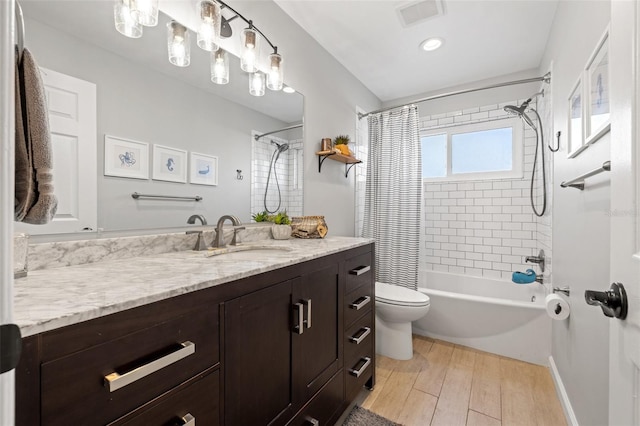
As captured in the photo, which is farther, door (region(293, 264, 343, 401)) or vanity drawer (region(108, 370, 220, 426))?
door (region(293, 264, 343, 401))

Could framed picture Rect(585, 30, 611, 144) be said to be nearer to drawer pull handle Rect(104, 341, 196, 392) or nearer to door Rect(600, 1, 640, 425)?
door Rect(600, 1, 640, 425)

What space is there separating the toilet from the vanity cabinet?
27.0 inches

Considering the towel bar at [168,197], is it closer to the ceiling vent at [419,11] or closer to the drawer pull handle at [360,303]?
the drawer pull handle at [360,303]

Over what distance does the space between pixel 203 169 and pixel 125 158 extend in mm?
360

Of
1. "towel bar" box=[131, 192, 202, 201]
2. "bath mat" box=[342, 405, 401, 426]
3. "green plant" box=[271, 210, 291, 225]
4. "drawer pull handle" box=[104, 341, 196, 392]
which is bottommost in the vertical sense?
"bath mat" box=[342, 405, 401, 426]

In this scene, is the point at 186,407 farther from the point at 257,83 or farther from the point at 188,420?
the point at 257,83

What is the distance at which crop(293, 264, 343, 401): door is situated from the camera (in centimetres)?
117

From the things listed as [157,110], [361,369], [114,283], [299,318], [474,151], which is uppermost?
[474,151]

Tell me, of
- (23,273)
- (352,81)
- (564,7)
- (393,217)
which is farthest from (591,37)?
(23,273)

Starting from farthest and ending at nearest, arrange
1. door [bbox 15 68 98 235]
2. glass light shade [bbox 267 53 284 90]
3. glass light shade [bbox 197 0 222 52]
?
glass light shade [bbox 267 53 284 90]
glass light shade [bbox 197 0 222 52]
door [bbox 15 68 98 235]

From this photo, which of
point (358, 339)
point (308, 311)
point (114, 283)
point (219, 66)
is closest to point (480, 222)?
point (358, 339)

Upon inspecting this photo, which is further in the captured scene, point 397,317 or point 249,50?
point 397,317

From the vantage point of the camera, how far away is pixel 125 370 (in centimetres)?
62

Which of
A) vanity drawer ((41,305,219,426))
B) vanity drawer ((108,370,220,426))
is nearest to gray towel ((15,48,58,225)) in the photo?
vanity drawer ((41,305,219,426))
